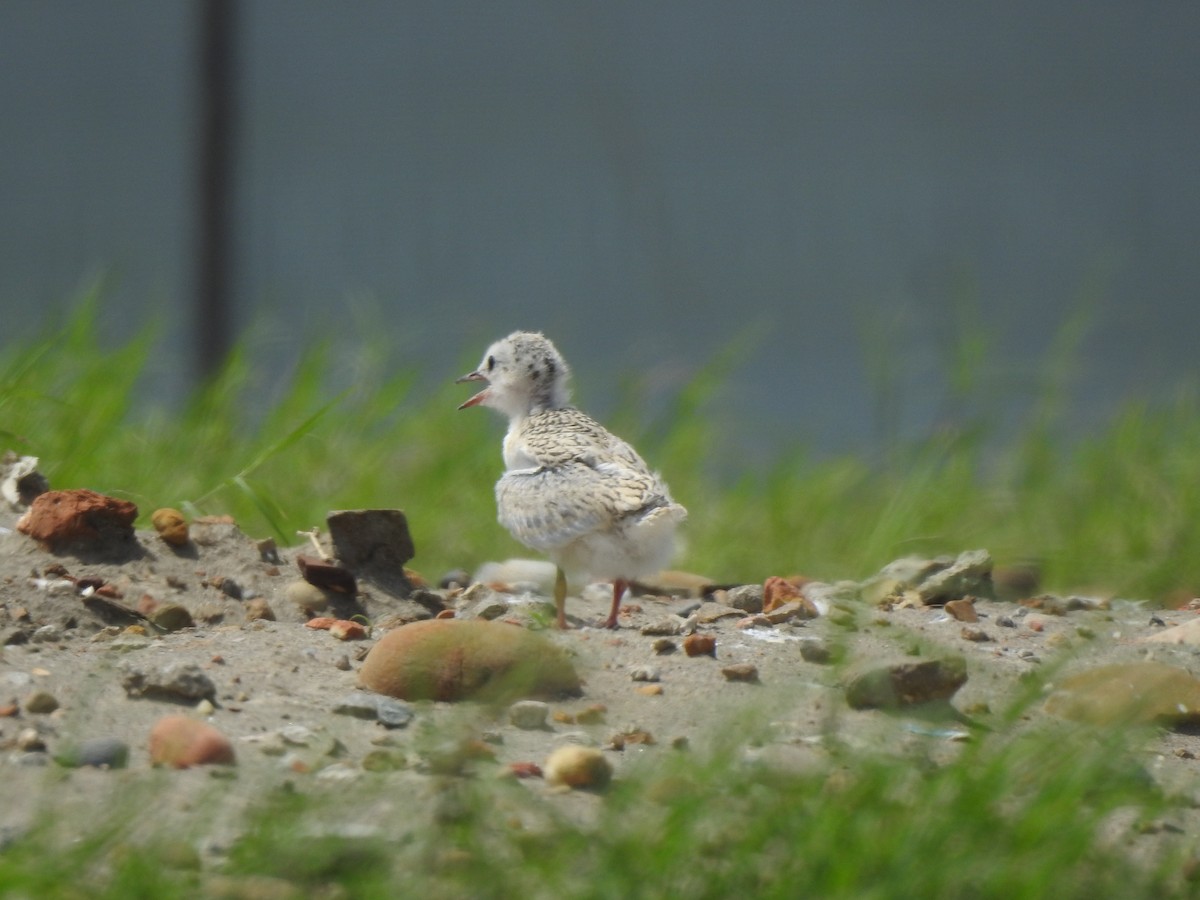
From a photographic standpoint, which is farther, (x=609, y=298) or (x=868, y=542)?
(x=609, y=298)

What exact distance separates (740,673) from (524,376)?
1.66 m

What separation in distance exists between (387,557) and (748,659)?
953 millimetres

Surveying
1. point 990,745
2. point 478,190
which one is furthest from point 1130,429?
point 990,745

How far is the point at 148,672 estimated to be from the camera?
8.94ft

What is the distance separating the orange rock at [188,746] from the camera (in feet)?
7.93

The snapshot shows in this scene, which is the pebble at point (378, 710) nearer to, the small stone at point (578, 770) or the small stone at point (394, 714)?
the small stone at point (394, 714)

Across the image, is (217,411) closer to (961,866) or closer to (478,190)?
(478,190)

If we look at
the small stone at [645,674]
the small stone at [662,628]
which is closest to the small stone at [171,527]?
the small stone at [662,628]

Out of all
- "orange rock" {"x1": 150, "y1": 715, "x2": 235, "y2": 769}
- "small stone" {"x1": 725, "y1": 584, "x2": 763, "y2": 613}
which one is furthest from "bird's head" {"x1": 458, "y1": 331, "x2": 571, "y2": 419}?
"orange rock" {"x1": 150, "y1": 715, "x2": 235, "y2": 769}

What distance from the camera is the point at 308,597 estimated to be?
3545mm

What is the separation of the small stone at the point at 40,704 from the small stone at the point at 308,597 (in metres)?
0.94

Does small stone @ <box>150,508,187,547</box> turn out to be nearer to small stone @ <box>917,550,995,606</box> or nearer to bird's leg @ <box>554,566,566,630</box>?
bird's leg @ <box>554,566,566,630</box>

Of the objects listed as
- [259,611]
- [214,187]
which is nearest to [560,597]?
[259,611]

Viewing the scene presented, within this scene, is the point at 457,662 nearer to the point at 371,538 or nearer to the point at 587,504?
the point at 587,504
